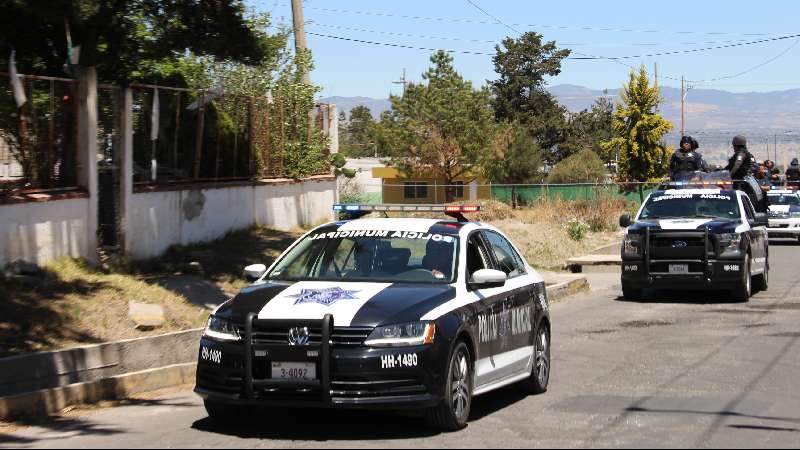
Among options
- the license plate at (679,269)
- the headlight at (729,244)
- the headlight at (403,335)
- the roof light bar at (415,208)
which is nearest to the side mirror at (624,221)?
the license plate at (679,269)

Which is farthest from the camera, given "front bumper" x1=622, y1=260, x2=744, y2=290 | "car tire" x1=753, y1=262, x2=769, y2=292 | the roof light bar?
"car tire" x1=753, y1=262, x2=769, y2=292

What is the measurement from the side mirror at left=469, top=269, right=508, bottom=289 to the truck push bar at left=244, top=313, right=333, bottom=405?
161 centimetres

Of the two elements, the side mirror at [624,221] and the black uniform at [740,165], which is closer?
the side mirror at [624,221]

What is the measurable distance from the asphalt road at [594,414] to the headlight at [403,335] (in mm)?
723

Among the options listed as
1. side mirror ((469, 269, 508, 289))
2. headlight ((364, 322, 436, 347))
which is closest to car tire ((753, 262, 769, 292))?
side mirror ((469, 269, 508, 289))

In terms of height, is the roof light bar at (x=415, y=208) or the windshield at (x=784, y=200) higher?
the roof light bar at (x=415, y=208)

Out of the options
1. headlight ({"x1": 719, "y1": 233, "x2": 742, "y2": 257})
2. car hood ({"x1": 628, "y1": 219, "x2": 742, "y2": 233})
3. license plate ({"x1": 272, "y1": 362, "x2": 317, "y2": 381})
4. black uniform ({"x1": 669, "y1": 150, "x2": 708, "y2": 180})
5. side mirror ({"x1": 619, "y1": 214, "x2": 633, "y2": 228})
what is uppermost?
black uniform ({"x1": 669, "y1": 150, "x2": 708, "y2": 180})

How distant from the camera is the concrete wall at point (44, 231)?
1405 cm

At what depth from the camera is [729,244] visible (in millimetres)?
19781

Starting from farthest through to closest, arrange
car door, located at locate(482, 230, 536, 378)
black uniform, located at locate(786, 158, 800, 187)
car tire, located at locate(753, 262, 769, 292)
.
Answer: black uniform, located at locate(786, 158, 800, 187) < car tire, located at locate(753, 262, 769, 292) < car door, located at locate(482, 230, 536, 378)

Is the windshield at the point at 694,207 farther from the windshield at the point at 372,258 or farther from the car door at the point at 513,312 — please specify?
the windshield at the point at 372,258

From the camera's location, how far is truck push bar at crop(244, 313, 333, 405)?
8227 millimetres

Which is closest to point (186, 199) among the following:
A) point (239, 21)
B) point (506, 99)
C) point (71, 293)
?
point (239, 21)

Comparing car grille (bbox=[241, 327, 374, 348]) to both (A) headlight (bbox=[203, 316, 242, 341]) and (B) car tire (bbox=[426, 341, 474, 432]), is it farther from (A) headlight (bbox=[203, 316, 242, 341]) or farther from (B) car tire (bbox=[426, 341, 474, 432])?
(B) car tire (bbox=[426, 341, 474, 432])
